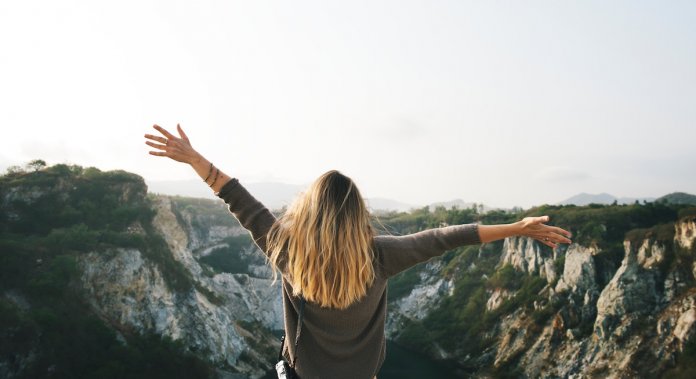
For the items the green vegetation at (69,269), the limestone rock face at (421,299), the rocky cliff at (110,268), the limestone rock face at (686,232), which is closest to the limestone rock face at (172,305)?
the rocky cliff at (110,268)

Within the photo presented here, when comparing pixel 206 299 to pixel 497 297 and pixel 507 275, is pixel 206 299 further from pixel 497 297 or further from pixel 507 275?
pixel 507 275

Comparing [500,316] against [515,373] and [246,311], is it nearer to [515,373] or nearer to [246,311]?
[515,373]

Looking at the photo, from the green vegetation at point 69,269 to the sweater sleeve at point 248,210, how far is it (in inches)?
1669

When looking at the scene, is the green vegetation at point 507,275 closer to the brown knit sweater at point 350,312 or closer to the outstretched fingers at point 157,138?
the brown knit sweater at point 350,312

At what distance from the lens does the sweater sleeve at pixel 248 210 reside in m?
3.24

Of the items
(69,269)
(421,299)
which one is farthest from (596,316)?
(69,269)

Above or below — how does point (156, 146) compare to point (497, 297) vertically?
above

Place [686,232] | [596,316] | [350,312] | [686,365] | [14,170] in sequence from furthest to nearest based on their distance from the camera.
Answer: [596,316], [14,170], [686,232], [686,365], [350,312]

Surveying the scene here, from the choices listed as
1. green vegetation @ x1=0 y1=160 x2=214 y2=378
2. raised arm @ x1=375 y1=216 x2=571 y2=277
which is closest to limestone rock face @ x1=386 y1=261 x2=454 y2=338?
green vegetation @ x1=0 y1=160 x2=214 y2=378

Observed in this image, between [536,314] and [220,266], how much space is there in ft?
212

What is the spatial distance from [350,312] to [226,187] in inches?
45.4

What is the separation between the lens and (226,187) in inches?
128

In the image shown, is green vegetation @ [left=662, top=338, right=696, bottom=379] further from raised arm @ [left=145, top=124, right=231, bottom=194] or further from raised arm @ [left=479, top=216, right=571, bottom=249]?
raised arm @ [left=145, top=124, right=231, bottom=194]

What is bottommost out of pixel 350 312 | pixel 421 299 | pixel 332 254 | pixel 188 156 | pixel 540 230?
pixel 421 299
